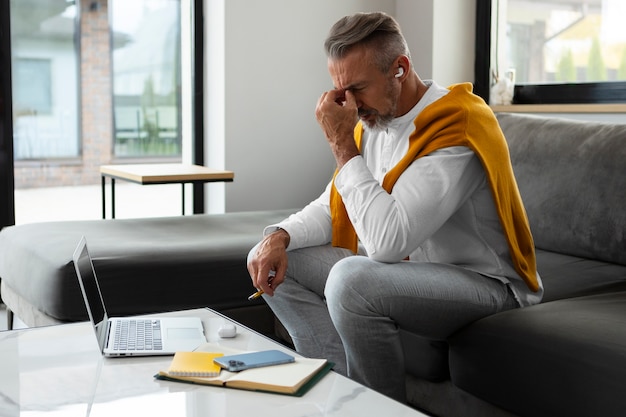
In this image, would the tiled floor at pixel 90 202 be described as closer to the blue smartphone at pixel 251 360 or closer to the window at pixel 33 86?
the window at pixel 33 86

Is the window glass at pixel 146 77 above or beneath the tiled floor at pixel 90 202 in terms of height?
above

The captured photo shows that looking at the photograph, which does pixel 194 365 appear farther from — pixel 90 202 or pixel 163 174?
pixel 90 202

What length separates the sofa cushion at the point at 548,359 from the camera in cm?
145

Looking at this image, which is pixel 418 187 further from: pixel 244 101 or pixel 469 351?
pixel 244 101

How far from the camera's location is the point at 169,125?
154 inches

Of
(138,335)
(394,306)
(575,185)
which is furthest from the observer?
(575,185)

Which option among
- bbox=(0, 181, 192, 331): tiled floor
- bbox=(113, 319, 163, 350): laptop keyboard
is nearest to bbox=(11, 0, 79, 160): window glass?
bbox=(0, 181, 192, 331): tiled floor

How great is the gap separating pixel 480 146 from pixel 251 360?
713mm

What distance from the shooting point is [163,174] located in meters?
3.21

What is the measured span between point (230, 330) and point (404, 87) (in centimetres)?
72

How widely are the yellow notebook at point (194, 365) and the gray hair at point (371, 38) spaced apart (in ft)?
2.55

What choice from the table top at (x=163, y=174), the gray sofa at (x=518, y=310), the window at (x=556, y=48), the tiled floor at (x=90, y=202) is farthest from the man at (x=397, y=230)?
the tiled floor at (x=90, y=202)

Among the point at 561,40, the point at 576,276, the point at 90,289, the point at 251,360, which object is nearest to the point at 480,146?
the point at 576,276

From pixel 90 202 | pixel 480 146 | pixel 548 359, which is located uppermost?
pixel 480 146
